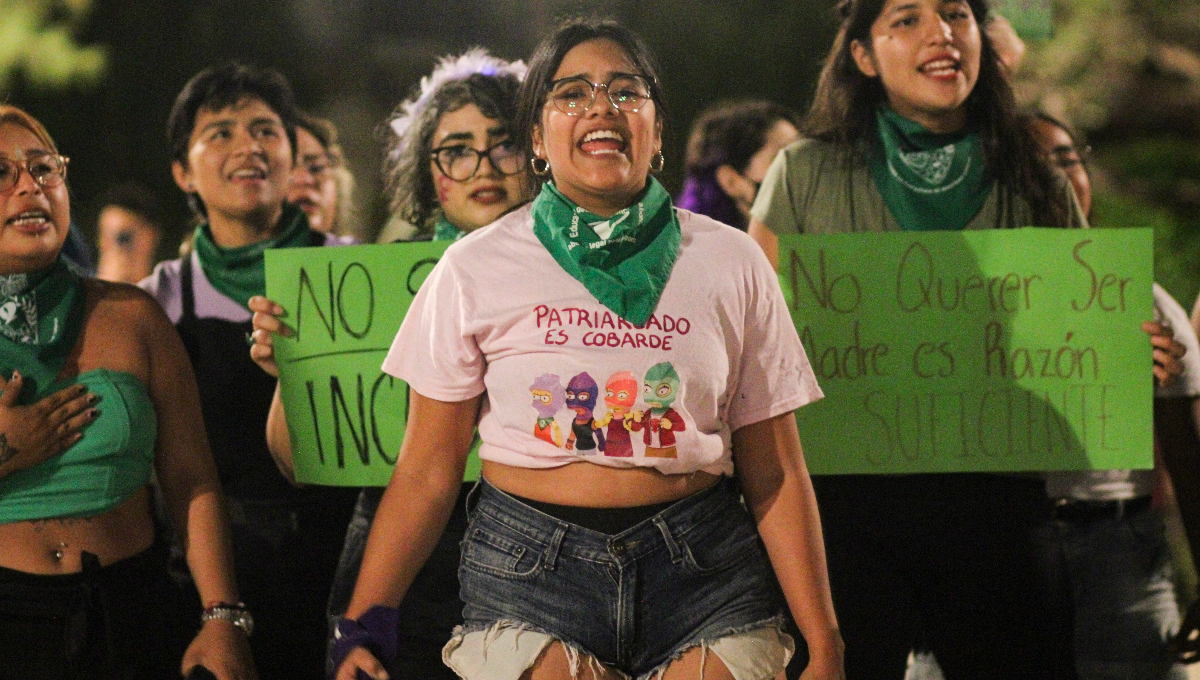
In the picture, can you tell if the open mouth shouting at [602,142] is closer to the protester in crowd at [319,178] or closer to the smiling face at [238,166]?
the smiling face at [238,166]

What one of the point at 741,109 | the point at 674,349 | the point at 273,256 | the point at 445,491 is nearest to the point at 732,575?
the point at 674,349

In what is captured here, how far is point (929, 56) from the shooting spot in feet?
9.12

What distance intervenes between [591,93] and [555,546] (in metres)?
0.82

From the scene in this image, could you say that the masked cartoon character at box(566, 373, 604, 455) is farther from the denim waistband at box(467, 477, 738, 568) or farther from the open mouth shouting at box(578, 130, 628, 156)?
the open mouth shouting at box(578, 130, 628, 156)

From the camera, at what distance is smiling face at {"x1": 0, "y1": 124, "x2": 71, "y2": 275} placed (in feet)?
8.20

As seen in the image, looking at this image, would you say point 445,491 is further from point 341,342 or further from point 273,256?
point 273,256

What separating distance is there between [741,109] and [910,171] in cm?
128

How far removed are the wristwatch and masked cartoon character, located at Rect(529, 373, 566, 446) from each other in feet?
2.99

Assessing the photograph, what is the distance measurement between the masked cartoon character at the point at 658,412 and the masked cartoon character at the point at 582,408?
8cm

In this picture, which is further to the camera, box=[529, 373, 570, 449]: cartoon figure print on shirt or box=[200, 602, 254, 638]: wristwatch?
box=[200, 602, 254, 638]: wristwatch

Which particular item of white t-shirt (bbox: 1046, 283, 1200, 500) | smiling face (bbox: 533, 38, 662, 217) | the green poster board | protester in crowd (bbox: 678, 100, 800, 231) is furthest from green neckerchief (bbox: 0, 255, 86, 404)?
the green poster board

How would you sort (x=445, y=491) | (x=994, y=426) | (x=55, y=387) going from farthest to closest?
Answer: 1. (x=994, y=426)
2. (x=55, y=387)
3. (x=445, y=491)

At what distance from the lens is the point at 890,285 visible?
2.80 m

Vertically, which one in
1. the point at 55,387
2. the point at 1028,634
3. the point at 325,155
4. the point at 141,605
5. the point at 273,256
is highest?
the point at 325,155
